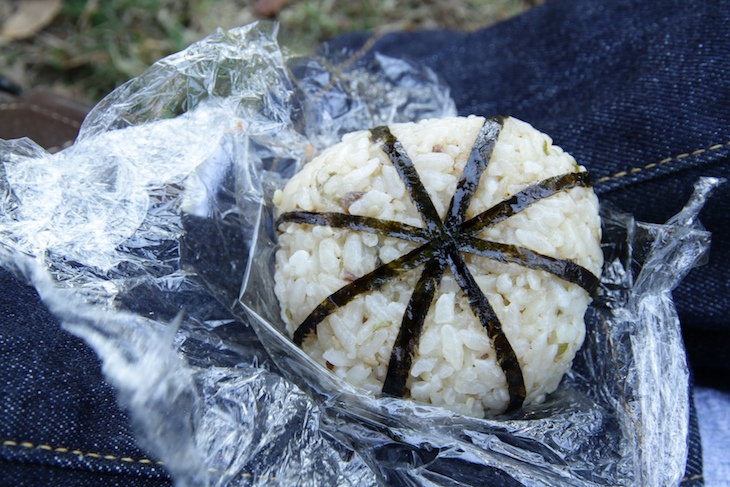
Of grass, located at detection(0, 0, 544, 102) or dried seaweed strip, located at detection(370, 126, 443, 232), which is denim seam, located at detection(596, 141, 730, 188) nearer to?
dried seaweed strip, located at detection(370, 126, 443, 232)

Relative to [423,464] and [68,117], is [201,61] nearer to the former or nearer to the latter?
[68,117]

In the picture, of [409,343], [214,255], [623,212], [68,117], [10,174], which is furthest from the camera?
[68,117]

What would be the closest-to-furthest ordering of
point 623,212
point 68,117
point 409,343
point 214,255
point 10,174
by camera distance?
point 409,343 < point 10,174 < point 214,255 < point 623,212 < point 68,117

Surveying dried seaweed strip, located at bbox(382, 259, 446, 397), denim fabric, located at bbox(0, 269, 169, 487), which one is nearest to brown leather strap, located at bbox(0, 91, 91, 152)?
denim fabric, located at bbox(0, 269, 169, 487)

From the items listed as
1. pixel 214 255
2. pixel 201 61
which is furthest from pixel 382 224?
pixel 201 61

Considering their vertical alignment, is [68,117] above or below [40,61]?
below

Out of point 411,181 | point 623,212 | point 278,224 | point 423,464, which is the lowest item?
point 423,464
